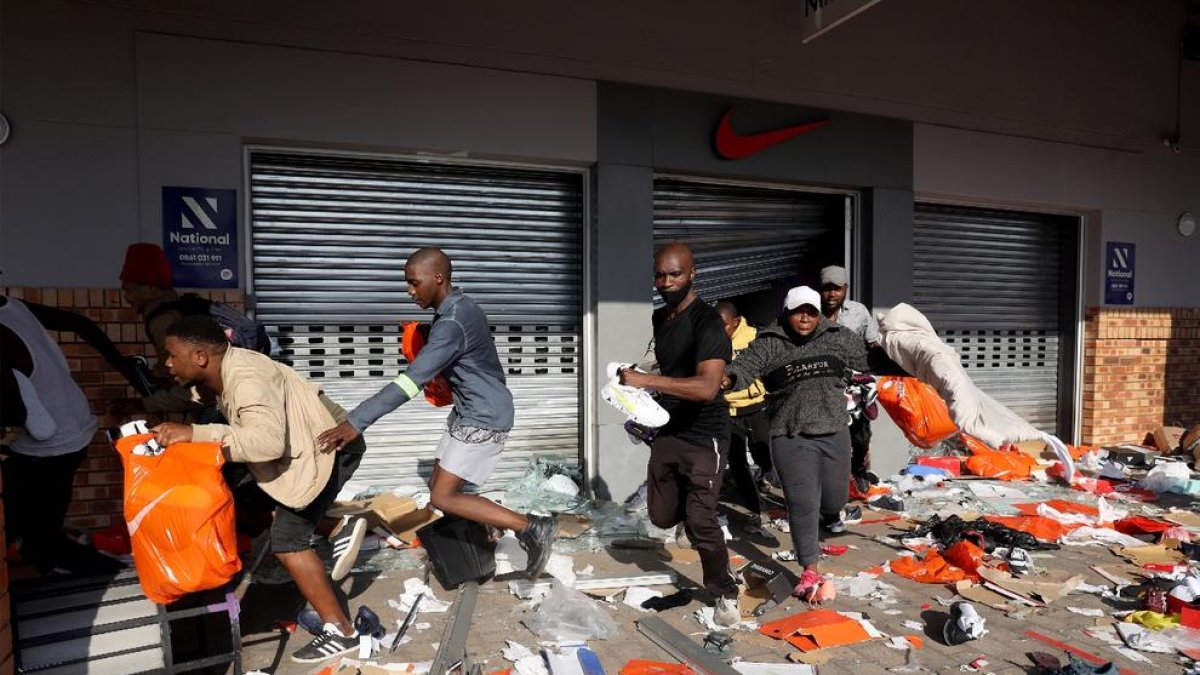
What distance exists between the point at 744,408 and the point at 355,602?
3.14 meters

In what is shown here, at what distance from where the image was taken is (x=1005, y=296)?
877 cm

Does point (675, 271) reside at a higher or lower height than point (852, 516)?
higher

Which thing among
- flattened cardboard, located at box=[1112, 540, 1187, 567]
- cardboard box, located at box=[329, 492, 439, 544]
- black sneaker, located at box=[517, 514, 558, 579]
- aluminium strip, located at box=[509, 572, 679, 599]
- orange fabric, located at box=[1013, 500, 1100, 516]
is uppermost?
black sneaker, located at box=[517, 514, 558, 579]

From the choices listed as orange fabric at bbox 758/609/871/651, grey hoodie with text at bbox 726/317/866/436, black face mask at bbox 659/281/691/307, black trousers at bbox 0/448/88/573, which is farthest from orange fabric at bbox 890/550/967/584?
black trousers at bbox 0/448/88/573

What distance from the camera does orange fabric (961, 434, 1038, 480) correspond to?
25.2 ft

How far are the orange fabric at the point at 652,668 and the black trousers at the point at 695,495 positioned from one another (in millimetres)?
652

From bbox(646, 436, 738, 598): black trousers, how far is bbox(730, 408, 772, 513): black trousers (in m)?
1.76

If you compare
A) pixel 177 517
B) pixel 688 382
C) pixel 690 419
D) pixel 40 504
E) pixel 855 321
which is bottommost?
pixel 40 504

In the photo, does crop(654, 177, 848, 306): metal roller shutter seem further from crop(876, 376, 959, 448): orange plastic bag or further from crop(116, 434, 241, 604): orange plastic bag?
crop(116, 434, 241, 604): orange plastic bag

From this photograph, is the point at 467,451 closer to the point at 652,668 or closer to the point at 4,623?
the point at 652,668

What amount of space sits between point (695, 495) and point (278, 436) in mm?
2118

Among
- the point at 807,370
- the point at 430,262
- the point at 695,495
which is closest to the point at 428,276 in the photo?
the point at 430,262

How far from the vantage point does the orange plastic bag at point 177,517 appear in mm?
2879

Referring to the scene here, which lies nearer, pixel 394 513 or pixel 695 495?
pixel 695 495
